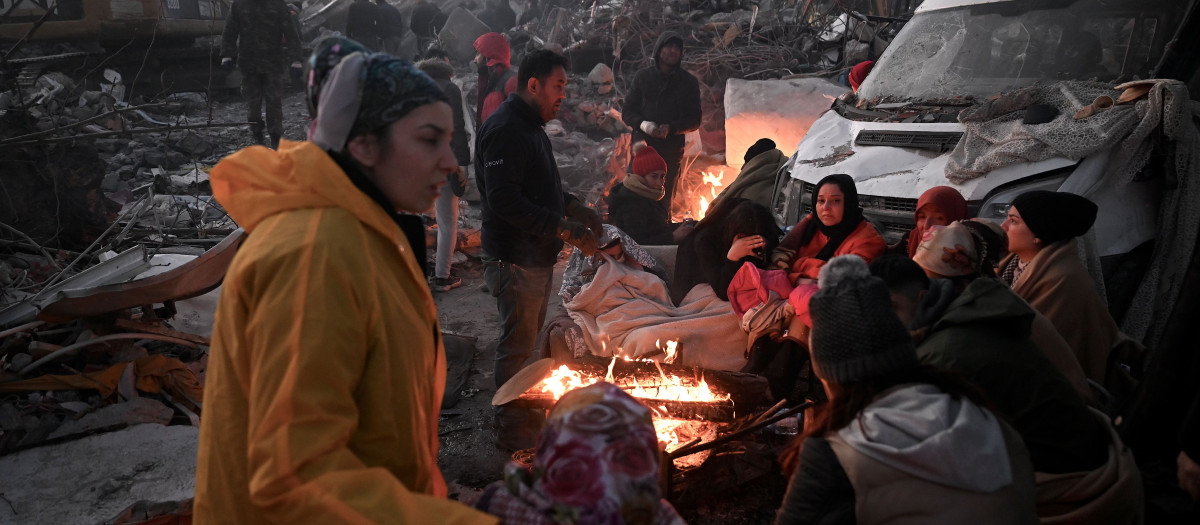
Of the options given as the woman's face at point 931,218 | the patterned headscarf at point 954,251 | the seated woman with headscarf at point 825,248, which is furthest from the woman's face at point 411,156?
the woman's face at point 931,218

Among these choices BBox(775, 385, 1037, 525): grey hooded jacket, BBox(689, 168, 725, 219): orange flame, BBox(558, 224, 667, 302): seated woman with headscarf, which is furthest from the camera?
BBox(689, 168, 725, 219): orange flame

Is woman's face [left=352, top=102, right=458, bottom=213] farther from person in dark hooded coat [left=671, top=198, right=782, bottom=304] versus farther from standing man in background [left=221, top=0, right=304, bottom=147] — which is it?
standing man in background [left=221, top=0, right=304, bottom=147]

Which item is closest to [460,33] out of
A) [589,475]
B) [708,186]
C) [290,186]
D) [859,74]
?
[708,186]

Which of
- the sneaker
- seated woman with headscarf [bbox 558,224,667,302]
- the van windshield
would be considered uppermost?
the van windshield

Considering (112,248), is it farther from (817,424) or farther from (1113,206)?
(1113,206)

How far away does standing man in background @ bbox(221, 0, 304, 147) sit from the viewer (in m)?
10.2

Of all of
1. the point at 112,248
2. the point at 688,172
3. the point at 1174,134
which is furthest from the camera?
the point at 688,172

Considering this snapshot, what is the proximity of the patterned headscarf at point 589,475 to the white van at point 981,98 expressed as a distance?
4.16 metres

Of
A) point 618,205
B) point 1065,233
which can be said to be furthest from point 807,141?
point 1065,233

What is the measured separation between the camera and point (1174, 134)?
4453 mm

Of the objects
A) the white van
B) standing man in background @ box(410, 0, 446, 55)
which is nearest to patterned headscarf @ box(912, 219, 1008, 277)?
the white van

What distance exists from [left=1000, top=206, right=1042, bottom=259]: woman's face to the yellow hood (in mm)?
3754

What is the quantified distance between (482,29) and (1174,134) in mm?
15270

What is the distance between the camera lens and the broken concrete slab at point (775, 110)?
362 inches
